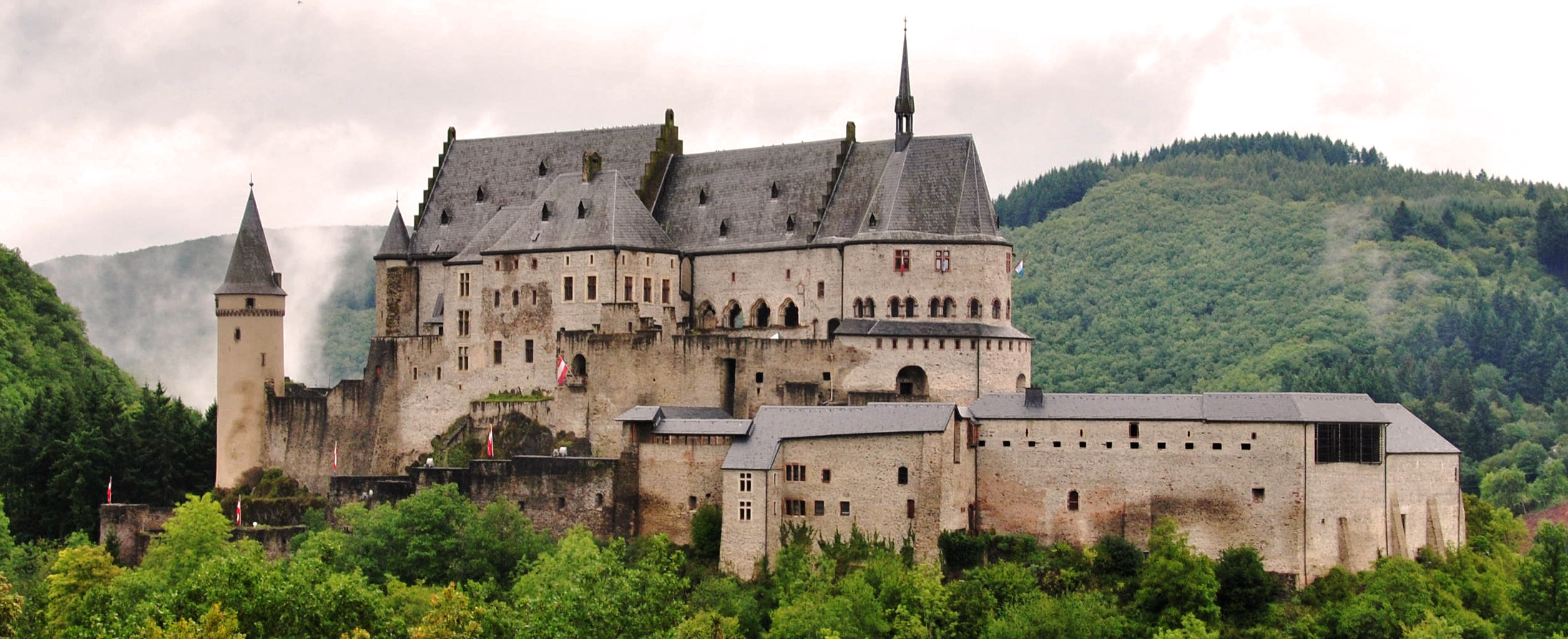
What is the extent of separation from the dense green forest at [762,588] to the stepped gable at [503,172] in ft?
54.6

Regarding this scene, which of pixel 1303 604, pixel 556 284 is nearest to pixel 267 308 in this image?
pixel 556 284

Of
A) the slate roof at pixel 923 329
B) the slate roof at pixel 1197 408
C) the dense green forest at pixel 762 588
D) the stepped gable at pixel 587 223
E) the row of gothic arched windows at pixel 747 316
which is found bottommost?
the dense green forest at pixel 762 588

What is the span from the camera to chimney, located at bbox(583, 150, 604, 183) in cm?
8294

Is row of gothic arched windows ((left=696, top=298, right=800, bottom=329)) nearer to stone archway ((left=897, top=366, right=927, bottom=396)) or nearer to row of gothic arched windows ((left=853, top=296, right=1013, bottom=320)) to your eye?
row of gothic arched windows ((left=853, top=296, right=1013, bottom=320))

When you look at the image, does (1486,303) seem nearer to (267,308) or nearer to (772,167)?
(772,167)

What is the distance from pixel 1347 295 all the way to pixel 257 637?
106 metres

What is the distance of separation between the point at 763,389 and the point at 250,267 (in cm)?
2225

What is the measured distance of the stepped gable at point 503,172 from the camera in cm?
8725

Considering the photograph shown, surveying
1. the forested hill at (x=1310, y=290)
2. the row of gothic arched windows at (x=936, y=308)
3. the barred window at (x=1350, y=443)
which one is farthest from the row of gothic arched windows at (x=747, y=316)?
the forested hill at (x=1310, y=290)

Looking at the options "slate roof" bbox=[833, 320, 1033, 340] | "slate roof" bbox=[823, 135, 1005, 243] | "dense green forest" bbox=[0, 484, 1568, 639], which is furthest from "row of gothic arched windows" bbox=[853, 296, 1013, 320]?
"dense green forest" bbox=[0, 484, 1568, 639]

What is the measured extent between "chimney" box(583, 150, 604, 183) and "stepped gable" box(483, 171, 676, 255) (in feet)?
1.00

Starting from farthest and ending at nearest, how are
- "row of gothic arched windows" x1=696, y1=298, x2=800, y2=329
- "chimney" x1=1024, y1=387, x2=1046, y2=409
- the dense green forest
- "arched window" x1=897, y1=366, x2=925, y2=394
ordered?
"row of gothic arched windows" x1=696, y1=298, x2=800, y2=329
"arched window" x1=897, y1=366, x2=925, y2=394
"chimney" x1=1024, y1=387, x2=1046, y2=409
the dense green forest

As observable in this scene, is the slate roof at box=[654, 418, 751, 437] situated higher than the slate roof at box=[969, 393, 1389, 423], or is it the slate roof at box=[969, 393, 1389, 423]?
the slate roof at box=[969, 393, 1389, 423]

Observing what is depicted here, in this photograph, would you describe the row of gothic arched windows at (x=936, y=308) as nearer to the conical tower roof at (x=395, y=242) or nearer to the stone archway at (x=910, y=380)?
the stone archway at (x=910, y=380)
